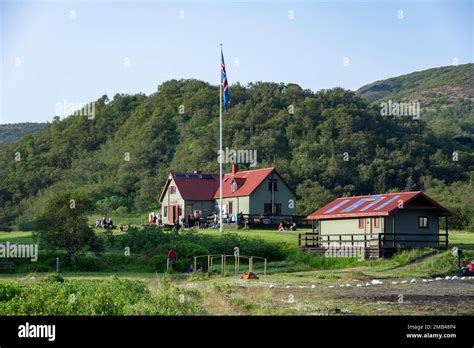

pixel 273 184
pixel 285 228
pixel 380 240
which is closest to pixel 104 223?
pixel 285 228

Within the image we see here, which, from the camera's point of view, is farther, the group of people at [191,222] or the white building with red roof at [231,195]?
the white building with red roof at [231,195]


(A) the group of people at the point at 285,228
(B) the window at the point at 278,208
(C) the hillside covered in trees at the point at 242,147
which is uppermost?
(C) the hillside covered in trees at the point at 242,147

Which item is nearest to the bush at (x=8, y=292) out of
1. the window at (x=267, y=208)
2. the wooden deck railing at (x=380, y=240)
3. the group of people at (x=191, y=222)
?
the wooden deck railing at (x=380, y=240)

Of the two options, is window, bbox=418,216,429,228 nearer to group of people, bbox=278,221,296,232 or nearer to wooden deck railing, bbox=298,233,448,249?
wooden deck railing, bbox=298,233,448,249

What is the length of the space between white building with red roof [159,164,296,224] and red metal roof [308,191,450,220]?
47.7ft

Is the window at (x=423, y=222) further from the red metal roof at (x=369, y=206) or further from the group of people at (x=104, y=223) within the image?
the group of people at (x=104, y=223)

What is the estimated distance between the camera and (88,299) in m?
22.2

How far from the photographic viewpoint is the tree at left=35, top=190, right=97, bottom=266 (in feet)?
147

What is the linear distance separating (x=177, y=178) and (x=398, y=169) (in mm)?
34333

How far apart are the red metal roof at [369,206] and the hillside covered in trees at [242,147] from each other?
76.3 ft

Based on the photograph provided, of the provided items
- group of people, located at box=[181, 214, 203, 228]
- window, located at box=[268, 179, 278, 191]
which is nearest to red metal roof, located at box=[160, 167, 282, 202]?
window, located at box=[268, 179, 278, 191]

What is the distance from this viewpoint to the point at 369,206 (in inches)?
2005

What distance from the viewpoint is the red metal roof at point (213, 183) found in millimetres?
71438

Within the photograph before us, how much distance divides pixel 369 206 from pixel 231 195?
22.9 m
